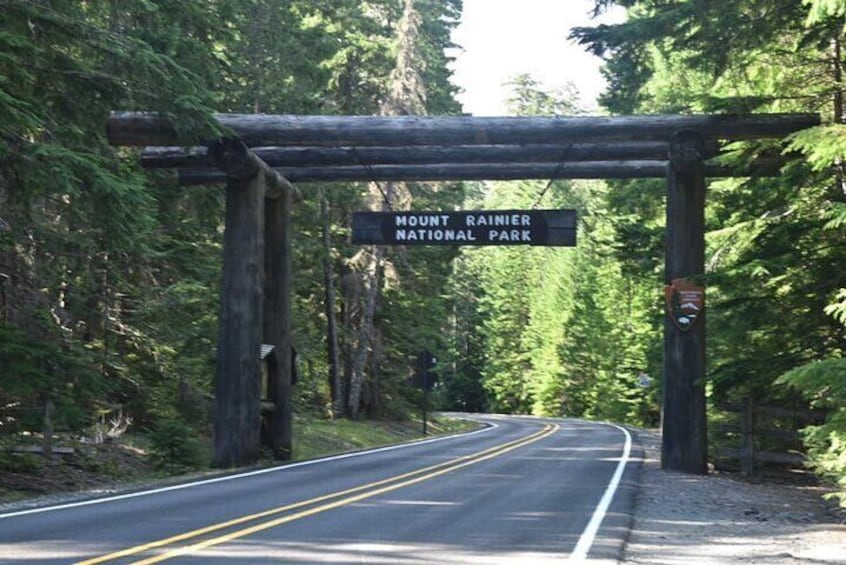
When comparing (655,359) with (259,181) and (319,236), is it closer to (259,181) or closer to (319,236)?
(319,236)

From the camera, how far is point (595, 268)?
76938 mm

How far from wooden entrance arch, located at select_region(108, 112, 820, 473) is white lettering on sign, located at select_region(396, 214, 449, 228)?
1.17 meters

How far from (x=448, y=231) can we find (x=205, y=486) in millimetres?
7696

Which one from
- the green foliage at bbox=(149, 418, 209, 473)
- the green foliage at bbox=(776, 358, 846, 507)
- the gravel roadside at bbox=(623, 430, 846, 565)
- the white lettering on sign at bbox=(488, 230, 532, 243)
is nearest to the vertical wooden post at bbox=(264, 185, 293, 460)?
the green foliage at bbox=(149, 418, 209, 473)

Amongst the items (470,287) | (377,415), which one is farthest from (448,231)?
(470,287)

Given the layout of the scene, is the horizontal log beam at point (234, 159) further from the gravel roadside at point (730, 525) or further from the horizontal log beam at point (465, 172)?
the gravel roadside at point (730, 525)

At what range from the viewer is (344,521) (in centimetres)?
1104

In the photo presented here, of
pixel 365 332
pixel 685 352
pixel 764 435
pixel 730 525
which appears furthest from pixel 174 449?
pixel 365 332

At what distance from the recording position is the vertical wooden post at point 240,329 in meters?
19.5

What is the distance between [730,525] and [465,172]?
11.1 metres

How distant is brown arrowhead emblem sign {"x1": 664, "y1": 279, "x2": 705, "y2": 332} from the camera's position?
19625 mm

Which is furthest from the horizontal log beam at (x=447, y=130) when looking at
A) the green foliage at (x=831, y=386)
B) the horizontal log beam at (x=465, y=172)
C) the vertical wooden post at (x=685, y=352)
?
the green foliage at (x=831, y=386)

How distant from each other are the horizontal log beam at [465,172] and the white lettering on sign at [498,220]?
4.04ft

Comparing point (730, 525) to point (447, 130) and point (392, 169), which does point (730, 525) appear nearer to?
point (447, 130)
